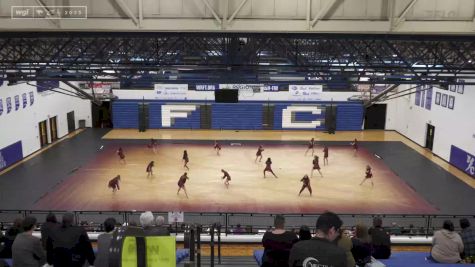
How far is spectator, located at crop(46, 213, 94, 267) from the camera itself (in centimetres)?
547

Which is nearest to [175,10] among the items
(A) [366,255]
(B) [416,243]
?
(A) [366,255]

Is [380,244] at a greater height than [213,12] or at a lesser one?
lesser

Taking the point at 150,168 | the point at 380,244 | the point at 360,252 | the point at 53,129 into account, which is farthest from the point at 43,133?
the point at 360,252

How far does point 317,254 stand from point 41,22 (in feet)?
24.3

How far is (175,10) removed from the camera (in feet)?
29.0

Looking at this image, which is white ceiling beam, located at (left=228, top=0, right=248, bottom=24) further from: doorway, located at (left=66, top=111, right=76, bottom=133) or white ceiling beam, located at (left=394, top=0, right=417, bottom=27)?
doorway, located at (left=66, top=111, right=76, bottom=133)

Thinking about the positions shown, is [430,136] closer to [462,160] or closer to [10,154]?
[462,160]

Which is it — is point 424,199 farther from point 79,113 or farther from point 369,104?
point 79,113

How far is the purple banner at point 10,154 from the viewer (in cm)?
2394

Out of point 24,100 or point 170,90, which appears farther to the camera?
point 170,90

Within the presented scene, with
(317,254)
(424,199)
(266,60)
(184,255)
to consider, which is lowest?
(424,199)

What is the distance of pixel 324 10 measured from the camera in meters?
8.45

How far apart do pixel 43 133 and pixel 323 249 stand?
2925cm

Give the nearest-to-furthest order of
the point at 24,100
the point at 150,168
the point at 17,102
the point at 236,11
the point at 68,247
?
the point at 68,247 → the point at 236,11 → the point at 150,168 → the point at 17,102 → the point at 24,100
